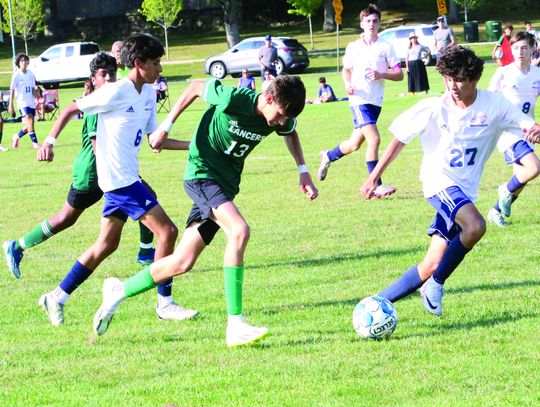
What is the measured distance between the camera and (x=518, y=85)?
34.9 ft

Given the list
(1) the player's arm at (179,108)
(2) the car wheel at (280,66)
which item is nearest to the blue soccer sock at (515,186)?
(1) the player's arm at (179,108)

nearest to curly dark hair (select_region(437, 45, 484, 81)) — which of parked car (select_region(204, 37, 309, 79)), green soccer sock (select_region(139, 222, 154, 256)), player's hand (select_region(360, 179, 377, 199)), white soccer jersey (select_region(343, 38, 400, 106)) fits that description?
player's hand (select_region(360, 179, 377, 199))

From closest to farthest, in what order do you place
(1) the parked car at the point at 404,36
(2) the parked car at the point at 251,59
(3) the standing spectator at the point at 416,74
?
(3) the standing spectator at the point at 416,74 < (2) the parked car at the point at 251,59 < (1) the parked car at the point at 404,36

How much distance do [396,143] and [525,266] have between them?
2.26m

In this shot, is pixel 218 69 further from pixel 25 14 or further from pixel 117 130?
pixel 117 130

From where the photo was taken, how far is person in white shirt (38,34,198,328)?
714 cm

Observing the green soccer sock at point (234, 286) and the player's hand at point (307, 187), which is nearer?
the green soccer sock at point (234, 286)

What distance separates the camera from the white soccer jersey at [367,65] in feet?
42.2

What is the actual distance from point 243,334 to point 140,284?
808mm

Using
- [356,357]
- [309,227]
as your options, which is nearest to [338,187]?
[309,227]

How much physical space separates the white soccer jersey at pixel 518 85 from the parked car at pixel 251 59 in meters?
32.7

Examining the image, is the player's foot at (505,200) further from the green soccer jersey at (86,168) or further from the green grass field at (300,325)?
the green soccer jersey at (86,168)

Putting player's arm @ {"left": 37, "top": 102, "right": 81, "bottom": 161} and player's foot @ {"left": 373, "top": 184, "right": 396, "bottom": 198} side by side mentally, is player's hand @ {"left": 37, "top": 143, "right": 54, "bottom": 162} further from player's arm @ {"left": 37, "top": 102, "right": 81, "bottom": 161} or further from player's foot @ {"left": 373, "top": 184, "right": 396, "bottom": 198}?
player's foot @ {"left": 373, "top": 184, "right": 396, "bottom": 198}

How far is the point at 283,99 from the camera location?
Answer: 629 cm
